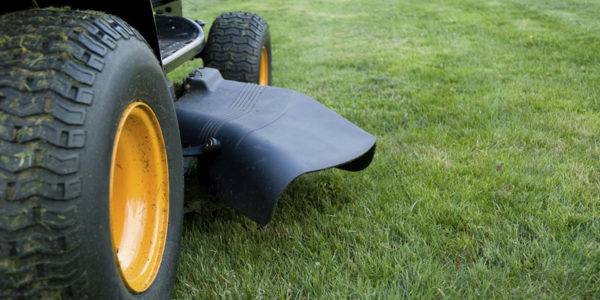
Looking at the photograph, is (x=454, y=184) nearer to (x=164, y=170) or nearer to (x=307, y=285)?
(x=307, y=285)

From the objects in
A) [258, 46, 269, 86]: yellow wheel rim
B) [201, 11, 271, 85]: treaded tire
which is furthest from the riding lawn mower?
[258, 46, 269, 86]: yellow wheel rim

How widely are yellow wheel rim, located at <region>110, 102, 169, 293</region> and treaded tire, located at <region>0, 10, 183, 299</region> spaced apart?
0.66 feet

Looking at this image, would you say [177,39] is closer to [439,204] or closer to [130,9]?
[130,9]

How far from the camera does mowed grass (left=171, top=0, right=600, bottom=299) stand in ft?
5.36

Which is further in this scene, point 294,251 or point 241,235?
point 241,235

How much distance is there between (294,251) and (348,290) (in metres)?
0.30

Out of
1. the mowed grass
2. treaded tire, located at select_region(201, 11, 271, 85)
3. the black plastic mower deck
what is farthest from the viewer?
treaded tire, located at select_region(201, 11, 271, 85)

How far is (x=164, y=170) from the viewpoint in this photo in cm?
155

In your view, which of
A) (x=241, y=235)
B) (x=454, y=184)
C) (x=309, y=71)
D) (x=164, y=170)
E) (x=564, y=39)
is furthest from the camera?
(x=564, y=39)

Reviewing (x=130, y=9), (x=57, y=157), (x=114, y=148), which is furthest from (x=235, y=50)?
(x=57, y=157)

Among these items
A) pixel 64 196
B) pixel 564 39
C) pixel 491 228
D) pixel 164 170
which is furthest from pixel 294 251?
pixel 564 39

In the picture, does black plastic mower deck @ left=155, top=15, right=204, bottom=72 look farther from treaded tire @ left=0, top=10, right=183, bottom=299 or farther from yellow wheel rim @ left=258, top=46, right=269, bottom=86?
treaded tire @ left=0, top=10, right=183, bottom=299

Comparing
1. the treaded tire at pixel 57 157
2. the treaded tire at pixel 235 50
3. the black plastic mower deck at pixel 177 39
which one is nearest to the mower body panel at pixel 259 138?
the black plastic mower deck at pixel 177 39

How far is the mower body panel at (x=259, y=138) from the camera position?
1.75m
